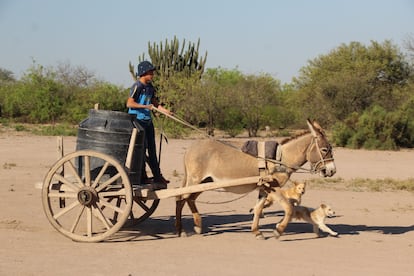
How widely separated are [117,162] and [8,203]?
4508 millimetres

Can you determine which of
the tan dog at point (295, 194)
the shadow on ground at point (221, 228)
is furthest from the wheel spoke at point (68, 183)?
the tan dog at point (295, 194)

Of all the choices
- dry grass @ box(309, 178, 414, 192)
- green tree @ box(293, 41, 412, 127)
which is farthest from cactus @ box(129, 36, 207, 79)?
dry grass @ box(309, 178, 414, 192)

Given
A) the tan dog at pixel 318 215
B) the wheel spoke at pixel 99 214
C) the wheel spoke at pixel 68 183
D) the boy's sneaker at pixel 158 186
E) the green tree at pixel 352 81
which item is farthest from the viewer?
the green tree at pixel 352 81

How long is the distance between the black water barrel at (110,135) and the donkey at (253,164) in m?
0.96

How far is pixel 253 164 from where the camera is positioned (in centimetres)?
959

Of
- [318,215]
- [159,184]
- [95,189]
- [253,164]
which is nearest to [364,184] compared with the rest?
[318,215]

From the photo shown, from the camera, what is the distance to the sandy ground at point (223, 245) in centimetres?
750

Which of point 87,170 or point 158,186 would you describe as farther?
point 158,186

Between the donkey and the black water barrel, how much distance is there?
96 cm

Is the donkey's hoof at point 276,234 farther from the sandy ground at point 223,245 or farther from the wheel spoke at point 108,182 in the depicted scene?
the wheel spoke at point 108,182

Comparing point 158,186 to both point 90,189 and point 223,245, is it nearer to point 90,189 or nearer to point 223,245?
point 90,189

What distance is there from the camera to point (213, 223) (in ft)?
36.0

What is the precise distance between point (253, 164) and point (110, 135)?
7.04 ft

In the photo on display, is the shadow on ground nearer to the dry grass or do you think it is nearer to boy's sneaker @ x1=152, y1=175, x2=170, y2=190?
boy's sneaker @ x1=152, y1=175, x2=170, y2=190
